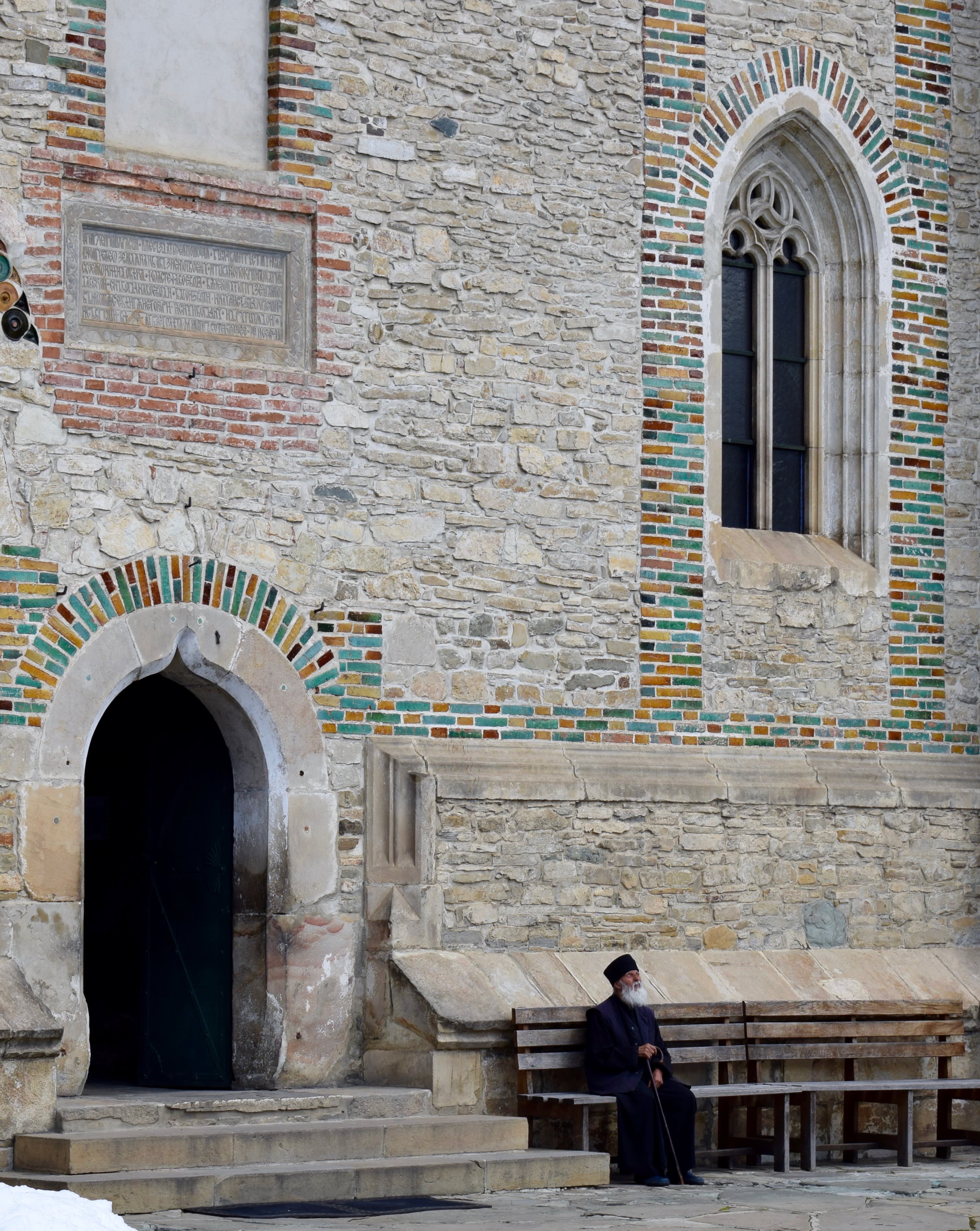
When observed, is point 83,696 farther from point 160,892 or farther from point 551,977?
point 551,977

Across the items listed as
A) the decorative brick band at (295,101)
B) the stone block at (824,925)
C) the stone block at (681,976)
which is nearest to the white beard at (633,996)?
the stone block at (681,976)

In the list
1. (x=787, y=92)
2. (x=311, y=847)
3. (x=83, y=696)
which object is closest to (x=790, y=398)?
(x=787, y=92)

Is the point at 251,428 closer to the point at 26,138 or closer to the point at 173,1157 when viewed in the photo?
the point at 26,138

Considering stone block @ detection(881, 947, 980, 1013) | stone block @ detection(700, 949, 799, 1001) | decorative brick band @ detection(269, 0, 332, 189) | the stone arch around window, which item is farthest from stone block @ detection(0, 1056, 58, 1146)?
the stone arch around window

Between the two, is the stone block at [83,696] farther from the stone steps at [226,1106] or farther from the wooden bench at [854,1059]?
the wooden bench at [854,1059]

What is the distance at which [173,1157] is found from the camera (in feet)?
32.9

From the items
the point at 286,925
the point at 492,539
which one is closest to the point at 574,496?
the point at 492,539

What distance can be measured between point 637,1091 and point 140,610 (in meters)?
3.32

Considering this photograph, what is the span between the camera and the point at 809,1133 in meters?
11.9

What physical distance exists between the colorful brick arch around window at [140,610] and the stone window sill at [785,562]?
234cm

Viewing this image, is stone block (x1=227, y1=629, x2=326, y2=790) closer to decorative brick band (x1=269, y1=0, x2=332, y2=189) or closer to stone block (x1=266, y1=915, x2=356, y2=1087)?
stone block (x1=266, y1=915, x2=356, y2=1087)

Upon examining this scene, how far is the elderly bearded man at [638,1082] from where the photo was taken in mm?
11250

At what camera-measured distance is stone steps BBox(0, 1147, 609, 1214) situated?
9.58m

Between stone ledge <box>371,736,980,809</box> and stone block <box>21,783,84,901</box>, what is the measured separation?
1.72m
